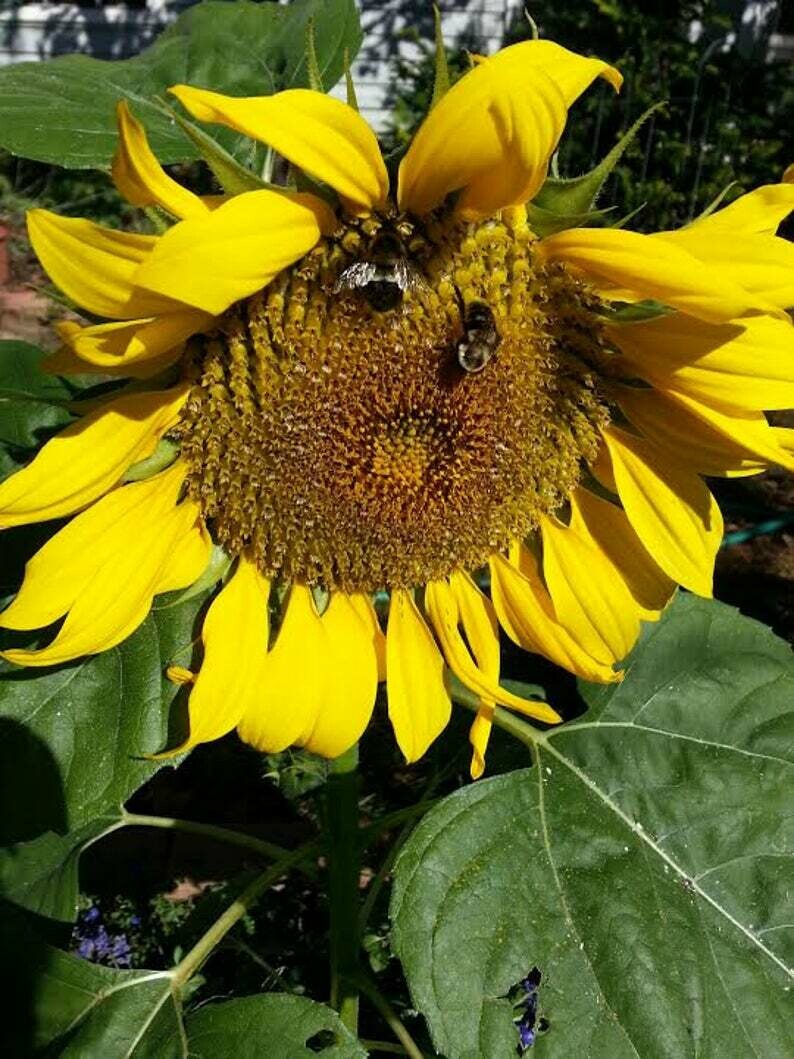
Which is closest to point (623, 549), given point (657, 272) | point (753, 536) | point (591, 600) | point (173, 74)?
point (591, 600)

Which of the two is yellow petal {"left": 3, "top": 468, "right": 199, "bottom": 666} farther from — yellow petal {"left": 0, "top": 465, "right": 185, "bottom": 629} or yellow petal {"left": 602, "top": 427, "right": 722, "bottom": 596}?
yellow petal {"left": 602, "top": 427, "right": 722, "bottom": 596}

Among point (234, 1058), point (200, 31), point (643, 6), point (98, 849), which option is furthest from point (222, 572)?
point (643, 6)

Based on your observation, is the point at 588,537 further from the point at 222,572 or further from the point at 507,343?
the point at 222,572

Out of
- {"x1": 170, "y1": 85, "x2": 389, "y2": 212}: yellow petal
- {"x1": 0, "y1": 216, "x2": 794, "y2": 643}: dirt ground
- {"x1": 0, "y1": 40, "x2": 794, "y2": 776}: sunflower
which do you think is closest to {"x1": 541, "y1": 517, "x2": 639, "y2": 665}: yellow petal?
{"x1": 0, "y1": 40, "x2": 794, "y2": 776}: sunflower

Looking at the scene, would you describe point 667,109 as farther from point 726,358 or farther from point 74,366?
point 74,366

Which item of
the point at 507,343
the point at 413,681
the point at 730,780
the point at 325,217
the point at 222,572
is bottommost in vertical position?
the point at 730,780

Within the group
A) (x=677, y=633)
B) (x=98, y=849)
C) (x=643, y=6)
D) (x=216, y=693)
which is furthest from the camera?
(x=643, y=6)
